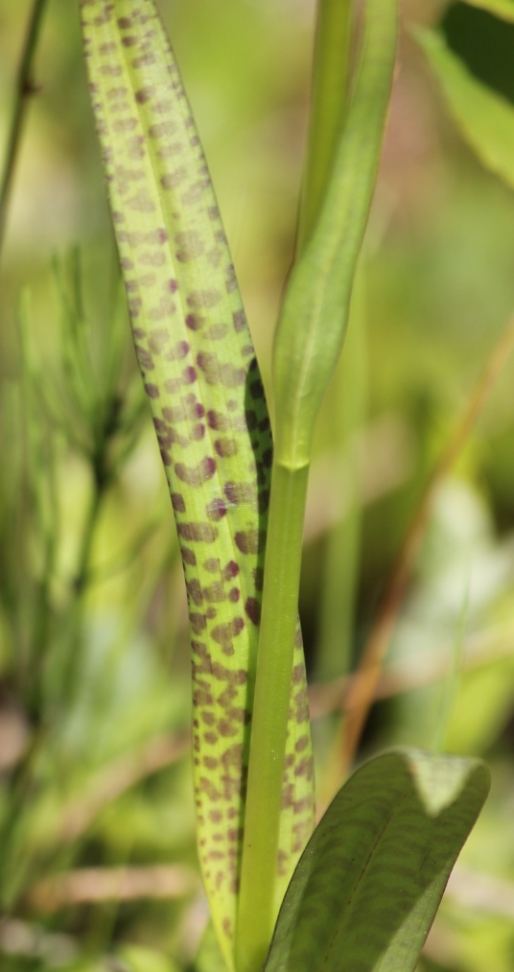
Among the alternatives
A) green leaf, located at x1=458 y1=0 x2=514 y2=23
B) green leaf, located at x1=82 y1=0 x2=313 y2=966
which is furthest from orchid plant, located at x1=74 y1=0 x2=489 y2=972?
green leaf, located at x1=458 y1=0 x2=514 y2=23

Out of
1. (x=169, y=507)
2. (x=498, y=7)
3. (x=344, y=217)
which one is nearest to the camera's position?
(x=344, y=217)

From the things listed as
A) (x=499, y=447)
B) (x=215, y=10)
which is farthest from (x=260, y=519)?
(x=215, y=10)

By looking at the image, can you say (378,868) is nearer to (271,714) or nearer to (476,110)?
(271,714)

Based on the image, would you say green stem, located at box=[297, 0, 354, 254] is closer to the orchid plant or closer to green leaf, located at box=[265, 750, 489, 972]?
the orchid plant

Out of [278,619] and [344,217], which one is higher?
[344,217]

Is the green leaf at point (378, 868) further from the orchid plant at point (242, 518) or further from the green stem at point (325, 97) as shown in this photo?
the green stem at point (325, 97)

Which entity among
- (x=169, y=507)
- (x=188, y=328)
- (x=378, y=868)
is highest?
(x=188, y=328)

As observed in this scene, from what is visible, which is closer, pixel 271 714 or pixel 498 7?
pixel 271 714

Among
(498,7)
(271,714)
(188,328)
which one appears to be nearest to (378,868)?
(271,714)
